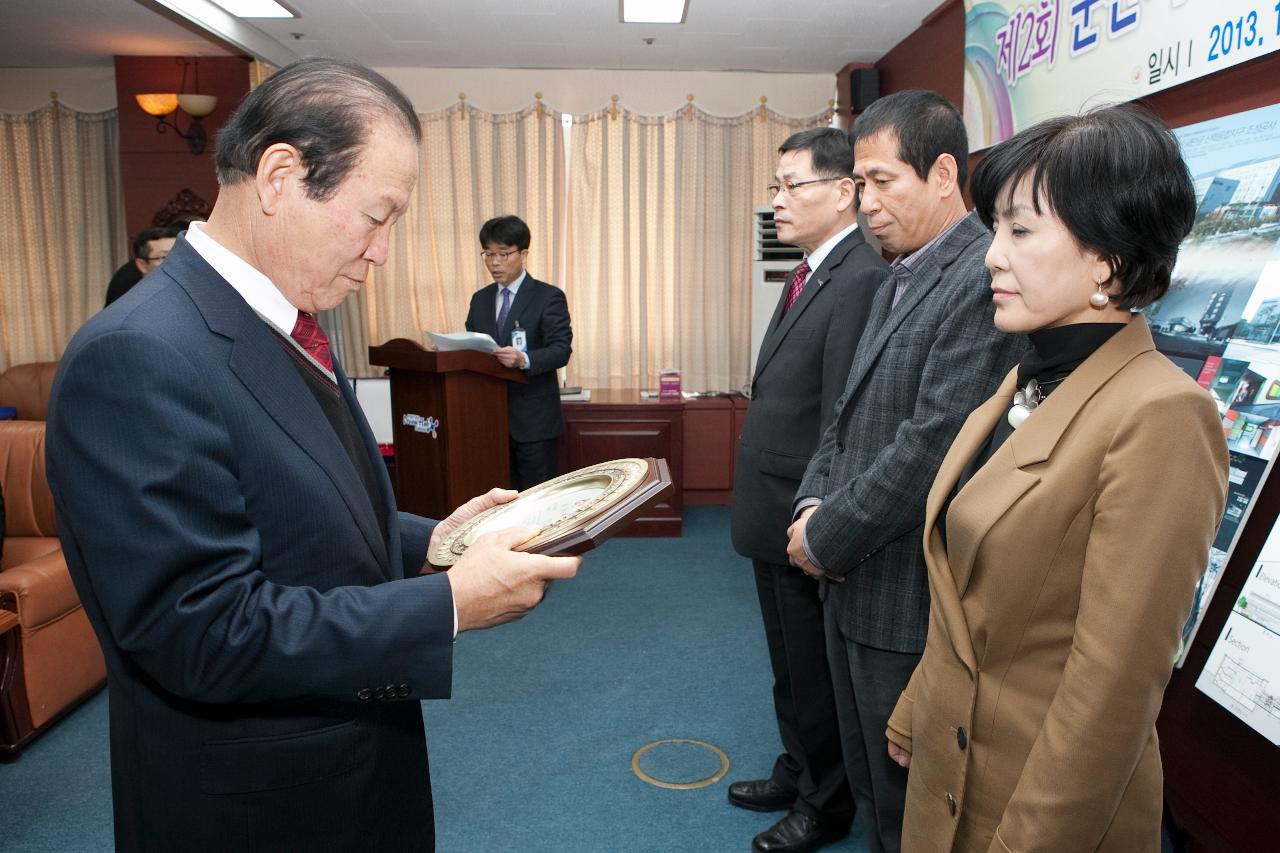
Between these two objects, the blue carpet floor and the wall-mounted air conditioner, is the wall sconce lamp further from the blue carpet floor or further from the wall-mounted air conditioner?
the blue carpet floor

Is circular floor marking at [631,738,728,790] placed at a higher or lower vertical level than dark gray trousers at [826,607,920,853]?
lower

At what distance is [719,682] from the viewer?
3268mm

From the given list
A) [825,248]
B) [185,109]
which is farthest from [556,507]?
[185,109]

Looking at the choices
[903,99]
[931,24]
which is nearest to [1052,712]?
[903,99]

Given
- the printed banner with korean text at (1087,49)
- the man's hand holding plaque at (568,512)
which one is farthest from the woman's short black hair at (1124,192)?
the printed banner with korean text at (1087,49)

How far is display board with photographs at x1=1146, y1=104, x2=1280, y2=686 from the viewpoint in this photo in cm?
189

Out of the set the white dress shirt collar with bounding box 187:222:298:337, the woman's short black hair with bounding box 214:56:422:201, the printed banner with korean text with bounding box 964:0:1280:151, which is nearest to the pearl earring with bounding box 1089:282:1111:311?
the woman's short black hair with bounding box 214:56:422:201

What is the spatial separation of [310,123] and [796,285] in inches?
64.2

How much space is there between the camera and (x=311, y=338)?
1.13 metres

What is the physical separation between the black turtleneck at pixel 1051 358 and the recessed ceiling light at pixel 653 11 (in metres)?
3.92

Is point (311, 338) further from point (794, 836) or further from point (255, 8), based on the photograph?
point (255, 8)

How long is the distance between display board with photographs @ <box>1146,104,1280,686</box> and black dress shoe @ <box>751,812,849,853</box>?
1.00 meters

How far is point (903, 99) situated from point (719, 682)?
219 centimetres

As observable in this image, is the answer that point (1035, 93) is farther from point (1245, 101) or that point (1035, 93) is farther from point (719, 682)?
point (719, 682)
